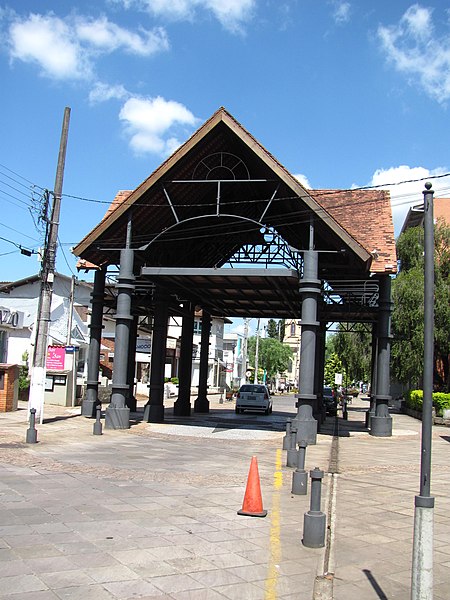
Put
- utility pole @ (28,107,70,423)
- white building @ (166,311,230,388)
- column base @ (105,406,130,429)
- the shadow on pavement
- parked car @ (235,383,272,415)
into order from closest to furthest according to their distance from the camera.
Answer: the shadow on pavement
utility pole @ (28,107,70,423)
column base @ (105,406,130,429)
parked car @ (235,383,272,415)
white building @ (166,311,230,388)

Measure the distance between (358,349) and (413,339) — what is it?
19.7 ft

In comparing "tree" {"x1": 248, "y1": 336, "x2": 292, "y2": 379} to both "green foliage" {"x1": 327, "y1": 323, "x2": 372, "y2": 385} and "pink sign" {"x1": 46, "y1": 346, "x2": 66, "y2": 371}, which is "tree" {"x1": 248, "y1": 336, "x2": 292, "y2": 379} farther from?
"pink sign" {"x1": 46, "y1": 346, "x2": 66, "y2": 371}

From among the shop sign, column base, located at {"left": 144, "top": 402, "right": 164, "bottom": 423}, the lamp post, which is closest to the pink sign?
column base, located at {"left": 144, "top": 402, "right": 164, "bottom": 423}

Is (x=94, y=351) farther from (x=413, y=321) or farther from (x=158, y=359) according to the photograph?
(x=413, y=321)

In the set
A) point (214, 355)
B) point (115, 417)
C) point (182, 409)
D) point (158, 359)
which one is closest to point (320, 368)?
point (182, 409)

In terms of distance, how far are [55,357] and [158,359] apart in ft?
20.3

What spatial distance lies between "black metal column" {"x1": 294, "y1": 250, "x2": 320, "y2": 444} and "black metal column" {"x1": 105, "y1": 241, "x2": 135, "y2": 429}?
18.5 feet

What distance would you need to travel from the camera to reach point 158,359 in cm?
2342

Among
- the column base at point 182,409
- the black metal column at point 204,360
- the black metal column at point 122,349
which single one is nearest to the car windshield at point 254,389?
the black metal column at point 204,360

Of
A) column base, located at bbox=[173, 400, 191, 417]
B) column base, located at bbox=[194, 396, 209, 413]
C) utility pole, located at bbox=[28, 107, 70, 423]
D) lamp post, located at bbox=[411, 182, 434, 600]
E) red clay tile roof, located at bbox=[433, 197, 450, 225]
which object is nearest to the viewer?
lamp post, located at bbox=[411, 182, 434, 600]

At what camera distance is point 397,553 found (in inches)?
286

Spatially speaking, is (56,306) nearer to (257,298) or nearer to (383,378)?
(257,298)

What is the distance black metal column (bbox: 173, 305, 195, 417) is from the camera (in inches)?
1086

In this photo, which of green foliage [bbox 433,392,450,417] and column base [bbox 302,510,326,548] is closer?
column base [bbox 302,510,326,548]
